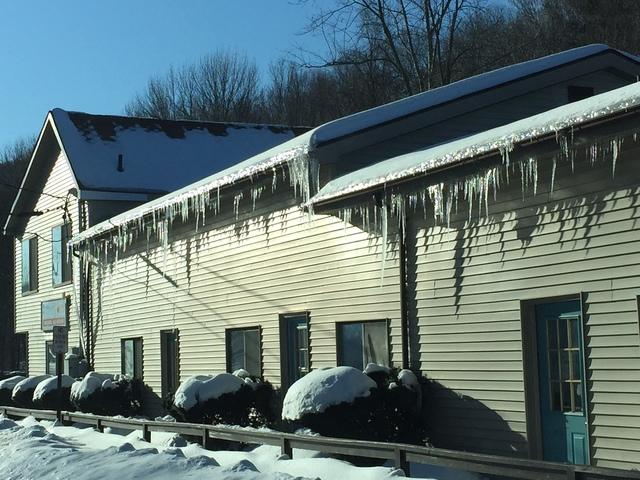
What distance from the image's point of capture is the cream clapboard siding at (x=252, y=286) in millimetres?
15086

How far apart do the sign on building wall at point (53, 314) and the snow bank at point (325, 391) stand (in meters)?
15.7

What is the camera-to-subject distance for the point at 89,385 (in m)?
22.6

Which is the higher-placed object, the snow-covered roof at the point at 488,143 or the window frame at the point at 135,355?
the snow-covered roof at the point at 488,143

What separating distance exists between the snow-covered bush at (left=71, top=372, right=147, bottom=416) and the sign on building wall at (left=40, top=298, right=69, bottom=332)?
4613 millimetres

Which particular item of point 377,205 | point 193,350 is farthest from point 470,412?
point 193,350

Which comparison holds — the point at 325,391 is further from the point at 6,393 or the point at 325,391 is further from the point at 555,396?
the point at 6,393

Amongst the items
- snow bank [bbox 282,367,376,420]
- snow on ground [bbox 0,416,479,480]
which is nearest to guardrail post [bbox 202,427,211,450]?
snow on ground [bbox 0,416,479,480]

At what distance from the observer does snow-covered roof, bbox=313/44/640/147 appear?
1541 cm

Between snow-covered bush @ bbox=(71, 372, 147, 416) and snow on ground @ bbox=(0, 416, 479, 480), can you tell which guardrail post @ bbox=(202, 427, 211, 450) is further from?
snow-covered bush @ bbox=(71, 372, 147, 416)

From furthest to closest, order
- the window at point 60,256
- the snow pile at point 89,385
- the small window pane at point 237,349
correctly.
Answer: the window at point 60,256 → the snow pile at point 89,385 → the small window pane at point 237,349

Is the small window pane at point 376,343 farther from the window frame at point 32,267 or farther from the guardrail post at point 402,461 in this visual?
the window frame at point 32,267

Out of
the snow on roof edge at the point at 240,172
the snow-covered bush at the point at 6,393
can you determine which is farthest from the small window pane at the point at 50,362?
the snow on roof edge at the point at 240,172

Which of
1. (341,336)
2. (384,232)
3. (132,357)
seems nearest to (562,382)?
(384,232)

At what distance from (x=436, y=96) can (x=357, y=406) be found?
18.8ft
